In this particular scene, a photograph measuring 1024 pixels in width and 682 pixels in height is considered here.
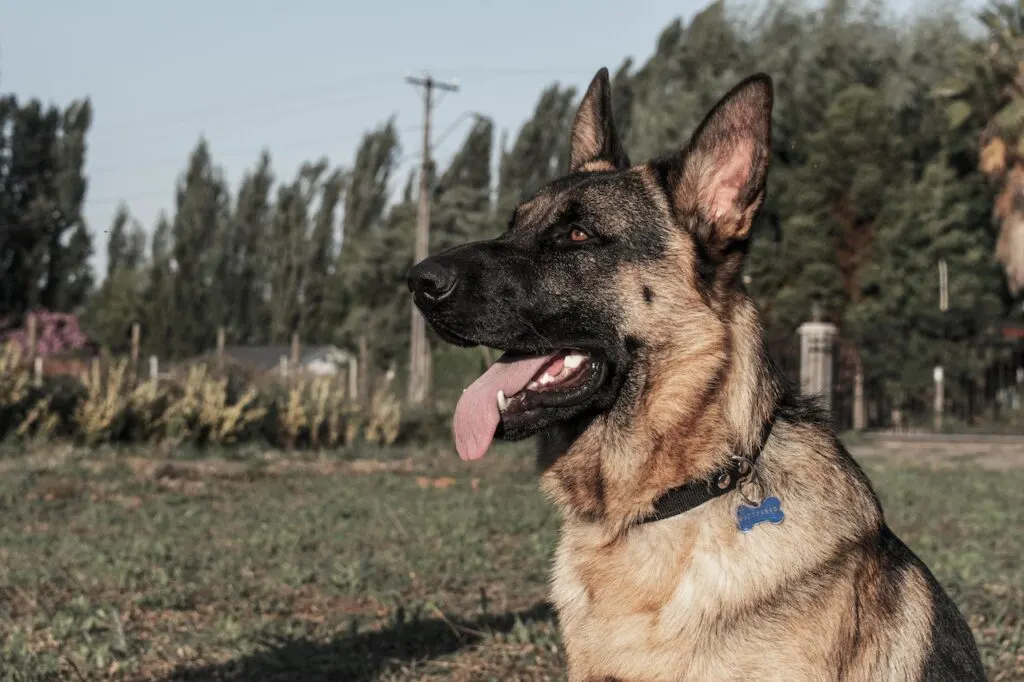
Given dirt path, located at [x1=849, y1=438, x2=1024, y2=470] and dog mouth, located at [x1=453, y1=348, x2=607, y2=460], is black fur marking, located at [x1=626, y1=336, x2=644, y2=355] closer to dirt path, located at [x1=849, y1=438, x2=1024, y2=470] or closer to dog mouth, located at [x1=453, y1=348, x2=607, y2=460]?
dog mouth, located at [x1=453, y1=348, x2=607, y2=460]

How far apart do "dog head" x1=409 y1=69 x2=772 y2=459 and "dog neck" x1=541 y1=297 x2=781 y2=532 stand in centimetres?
1

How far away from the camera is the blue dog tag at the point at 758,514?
3.04m

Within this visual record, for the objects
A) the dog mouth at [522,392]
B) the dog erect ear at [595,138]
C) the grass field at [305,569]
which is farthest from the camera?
the grass field at [305,569]

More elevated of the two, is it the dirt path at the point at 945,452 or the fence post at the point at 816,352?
the fence post at the point at 816,352

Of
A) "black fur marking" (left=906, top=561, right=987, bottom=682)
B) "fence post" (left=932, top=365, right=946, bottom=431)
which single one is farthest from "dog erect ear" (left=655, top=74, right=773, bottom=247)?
"fence post" (left=932, top=365, right=946, bottom=431)

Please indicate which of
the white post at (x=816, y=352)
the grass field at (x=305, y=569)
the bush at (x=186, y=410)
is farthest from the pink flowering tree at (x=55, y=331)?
the grass field at (x=305, y=569)

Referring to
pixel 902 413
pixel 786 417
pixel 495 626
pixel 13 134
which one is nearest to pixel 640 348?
pixel 786 417

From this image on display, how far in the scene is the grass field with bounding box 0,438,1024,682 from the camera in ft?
16.3

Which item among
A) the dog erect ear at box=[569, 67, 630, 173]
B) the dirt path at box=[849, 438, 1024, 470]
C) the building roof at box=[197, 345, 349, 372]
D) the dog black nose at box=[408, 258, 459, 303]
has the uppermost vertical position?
the building roof at box=[197, 345, 349, 372]

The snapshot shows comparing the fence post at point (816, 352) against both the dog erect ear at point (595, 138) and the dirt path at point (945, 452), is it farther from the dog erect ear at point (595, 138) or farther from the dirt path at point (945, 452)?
the dog erect ear at point (595, 138)

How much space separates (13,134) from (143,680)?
49.5m

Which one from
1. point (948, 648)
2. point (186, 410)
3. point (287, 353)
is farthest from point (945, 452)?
point (287, 353)

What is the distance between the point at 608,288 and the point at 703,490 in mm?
682

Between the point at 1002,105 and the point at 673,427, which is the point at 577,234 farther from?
the point at 1002,105
